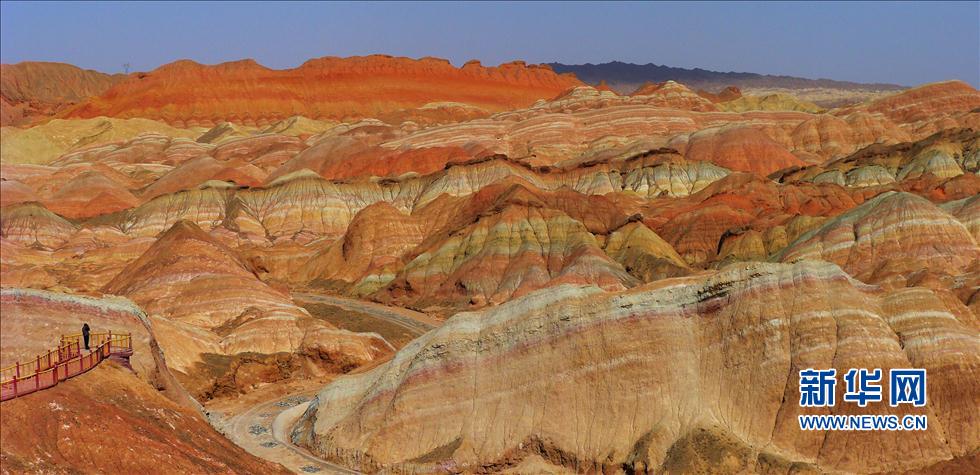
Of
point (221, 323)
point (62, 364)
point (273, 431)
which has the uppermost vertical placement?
point (62, 364)

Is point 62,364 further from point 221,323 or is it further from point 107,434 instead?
point 221,323

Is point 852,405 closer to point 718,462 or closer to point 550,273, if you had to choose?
point 718,462

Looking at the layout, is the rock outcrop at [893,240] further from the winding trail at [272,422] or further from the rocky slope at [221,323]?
the winding trail at [272,422]

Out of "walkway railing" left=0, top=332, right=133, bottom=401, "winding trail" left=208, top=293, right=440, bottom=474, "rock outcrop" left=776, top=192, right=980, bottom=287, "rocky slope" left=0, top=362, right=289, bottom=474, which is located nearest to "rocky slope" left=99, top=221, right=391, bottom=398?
"winding trail" left=208, top=293, right=440, bottom=474

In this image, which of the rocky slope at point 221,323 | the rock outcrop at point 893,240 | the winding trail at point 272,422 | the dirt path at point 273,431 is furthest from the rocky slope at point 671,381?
the rock outcrop at point 893,240

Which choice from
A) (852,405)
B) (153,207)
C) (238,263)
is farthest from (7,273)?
(852,405)

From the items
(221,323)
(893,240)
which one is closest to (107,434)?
(221,323)
